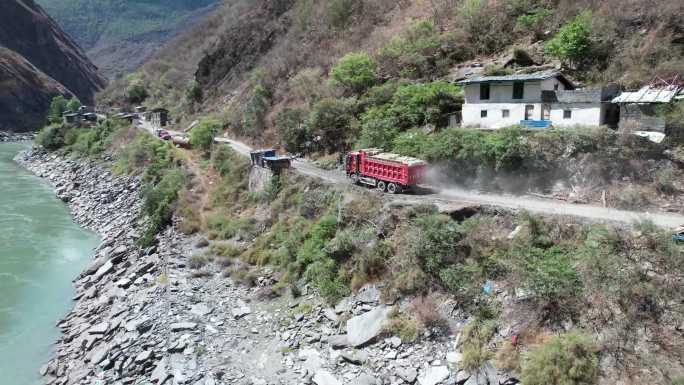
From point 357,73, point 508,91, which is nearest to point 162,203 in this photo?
point 357,73

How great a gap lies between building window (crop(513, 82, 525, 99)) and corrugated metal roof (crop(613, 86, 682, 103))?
14.9 feet

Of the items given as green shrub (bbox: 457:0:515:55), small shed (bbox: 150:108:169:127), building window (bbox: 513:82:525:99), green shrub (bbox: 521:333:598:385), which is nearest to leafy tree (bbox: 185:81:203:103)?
small shed (bbox: 150:108:169:127)

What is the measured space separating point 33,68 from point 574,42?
122m

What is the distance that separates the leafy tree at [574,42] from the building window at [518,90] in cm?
546

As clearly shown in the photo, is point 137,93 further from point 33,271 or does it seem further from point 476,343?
point 476,343

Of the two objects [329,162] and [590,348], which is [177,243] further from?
[590,348]

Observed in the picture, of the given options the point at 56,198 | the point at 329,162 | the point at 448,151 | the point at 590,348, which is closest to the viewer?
the point at 590,348

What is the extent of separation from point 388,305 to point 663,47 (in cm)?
2063

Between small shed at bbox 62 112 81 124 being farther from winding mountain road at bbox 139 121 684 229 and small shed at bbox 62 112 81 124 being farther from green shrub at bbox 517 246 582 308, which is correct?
green shrub at bbox 517 246 582 308

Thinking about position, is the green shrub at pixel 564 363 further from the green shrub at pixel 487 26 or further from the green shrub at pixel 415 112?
the green shrub at pixel 487 26

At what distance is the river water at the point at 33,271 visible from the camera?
1919 centimetres

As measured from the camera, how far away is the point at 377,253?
18062mm

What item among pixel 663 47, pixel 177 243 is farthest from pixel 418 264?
pixel 663 47

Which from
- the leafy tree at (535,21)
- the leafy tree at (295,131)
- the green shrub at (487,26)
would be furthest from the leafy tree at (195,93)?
the leafy tree at (535,21)
